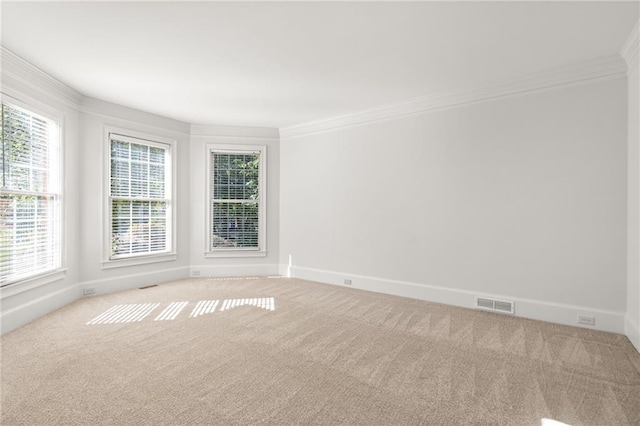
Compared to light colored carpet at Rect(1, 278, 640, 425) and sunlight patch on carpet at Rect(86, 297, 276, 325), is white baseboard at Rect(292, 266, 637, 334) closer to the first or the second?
light colored carpet at Rect(1, 278, 640, 425)

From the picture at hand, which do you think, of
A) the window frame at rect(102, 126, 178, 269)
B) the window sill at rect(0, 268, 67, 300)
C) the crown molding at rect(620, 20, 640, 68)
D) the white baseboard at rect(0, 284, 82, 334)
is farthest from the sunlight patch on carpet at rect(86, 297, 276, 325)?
the crown molding at rect(620, 20, 640, 68)

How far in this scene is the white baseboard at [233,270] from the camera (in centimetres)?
607

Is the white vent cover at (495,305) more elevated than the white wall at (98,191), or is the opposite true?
the white wall at (98,191)

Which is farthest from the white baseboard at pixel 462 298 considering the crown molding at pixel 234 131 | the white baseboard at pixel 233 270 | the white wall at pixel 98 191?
the white wall at pixel 98 191

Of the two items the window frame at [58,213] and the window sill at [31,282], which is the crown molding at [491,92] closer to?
the window frame at [58,213]

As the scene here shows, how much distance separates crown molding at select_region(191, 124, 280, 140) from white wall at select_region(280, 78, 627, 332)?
33.1 inches

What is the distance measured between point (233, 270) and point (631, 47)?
6.10m

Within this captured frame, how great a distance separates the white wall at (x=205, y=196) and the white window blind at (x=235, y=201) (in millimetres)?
165

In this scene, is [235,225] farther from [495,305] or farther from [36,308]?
[495,305]

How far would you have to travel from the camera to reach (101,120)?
190 inches

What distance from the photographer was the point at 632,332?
123 inches

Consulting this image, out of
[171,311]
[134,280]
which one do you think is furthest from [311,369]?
[134,280]

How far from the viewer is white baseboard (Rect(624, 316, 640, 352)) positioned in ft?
9.75

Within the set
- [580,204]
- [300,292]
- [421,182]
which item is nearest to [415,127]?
[421,182]
